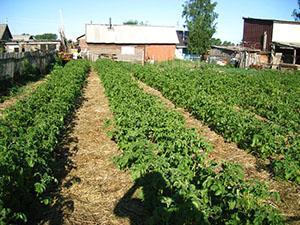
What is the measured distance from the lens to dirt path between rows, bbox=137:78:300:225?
5371mm

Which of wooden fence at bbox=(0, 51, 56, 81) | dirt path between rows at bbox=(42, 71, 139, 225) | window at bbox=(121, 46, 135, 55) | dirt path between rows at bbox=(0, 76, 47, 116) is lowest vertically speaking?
dirt path between rows at bbox=(42, 71, 139, 225)

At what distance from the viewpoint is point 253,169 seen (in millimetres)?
6938

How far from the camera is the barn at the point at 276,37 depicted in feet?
127

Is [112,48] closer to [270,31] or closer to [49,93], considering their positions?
[270,31]

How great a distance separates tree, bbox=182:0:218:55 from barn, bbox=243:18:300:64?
330 inches

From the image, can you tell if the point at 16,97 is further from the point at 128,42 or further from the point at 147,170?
the point at 128,42

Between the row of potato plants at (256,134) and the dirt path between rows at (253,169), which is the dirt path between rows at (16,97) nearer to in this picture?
the row of potato plants at (256,134)

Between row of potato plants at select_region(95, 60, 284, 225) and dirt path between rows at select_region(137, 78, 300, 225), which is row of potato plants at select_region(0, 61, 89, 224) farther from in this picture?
dirt path between rows at select_region(137, 78, 300, 225)

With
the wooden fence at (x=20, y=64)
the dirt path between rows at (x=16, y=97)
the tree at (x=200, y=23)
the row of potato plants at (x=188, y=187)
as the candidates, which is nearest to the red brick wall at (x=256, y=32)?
the tree at (x=200, y=23)

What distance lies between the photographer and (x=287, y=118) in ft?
34.2

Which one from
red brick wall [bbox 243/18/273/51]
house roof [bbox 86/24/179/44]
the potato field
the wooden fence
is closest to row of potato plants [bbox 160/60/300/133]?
the potato field

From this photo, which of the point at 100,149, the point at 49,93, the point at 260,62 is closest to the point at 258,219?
the point at 100,149

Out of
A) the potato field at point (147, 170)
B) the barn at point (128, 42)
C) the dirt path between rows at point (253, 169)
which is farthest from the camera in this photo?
the barn at point (128, 42)

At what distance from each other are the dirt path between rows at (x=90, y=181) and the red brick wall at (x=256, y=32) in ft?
119
